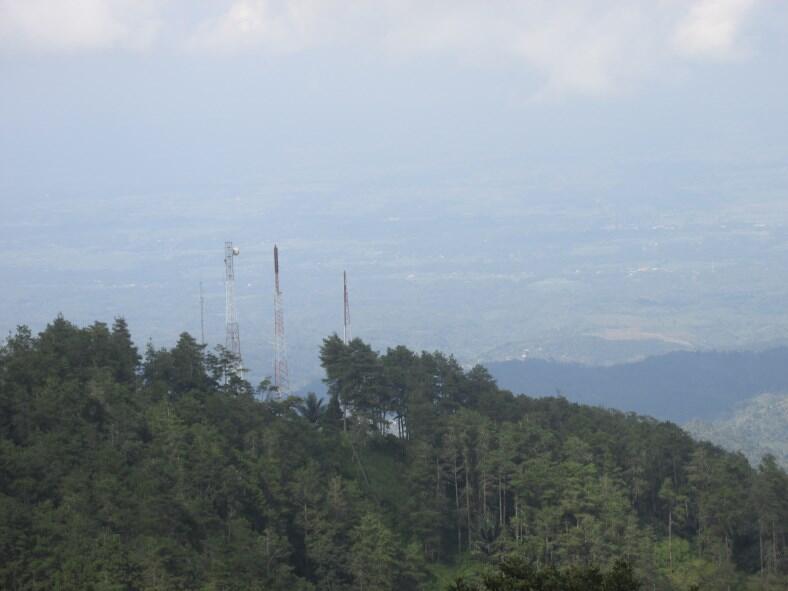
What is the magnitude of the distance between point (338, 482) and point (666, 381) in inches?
2378

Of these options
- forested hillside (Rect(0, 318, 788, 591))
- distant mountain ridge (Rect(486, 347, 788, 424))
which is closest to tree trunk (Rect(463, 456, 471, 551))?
forested hillside (Rect(0, 318, 788, 591))

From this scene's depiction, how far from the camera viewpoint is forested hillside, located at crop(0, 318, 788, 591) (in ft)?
97.4

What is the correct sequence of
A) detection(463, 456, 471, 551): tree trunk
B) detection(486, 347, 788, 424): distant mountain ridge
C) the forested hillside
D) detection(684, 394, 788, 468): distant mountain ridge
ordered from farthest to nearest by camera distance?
detection(486, 347, 788, 424): distant mountain ridge < detection(684, 394, 788, 468): distant mountain ridge < detection(463, 456, 471, 551): tree trunk < the forested hillside

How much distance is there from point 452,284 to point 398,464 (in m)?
90.8

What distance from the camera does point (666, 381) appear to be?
91.0 meters

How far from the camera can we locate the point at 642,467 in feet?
→ 123

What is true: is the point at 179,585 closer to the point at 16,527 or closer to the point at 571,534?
the point at 16,527

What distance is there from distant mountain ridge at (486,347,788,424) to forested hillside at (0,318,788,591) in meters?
44.4

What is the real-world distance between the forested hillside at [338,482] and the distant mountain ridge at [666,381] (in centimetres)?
4439

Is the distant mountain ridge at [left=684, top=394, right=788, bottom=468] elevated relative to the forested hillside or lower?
lower

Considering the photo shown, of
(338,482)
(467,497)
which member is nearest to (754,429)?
(467,497)

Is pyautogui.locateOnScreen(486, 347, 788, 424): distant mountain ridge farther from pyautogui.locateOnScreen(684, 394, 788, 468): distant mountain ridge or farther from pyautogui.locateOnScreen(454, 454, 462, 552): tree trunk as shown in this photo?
pyautogui.locateOnScreen(454, 454, 462, 552): tree trunk

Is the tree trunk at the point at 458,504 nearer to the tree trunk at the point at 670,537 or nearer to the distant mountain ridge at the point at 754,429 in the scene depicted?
A: the tree trunk at the point at 670,537

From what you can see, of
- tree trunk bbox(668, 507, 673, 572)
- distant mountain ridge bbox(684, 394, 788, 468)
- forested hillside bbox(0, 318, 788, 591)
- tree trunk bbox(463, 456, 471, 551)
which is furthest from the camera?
distant mountain ridge bbox(684, 394, 788, 468)
